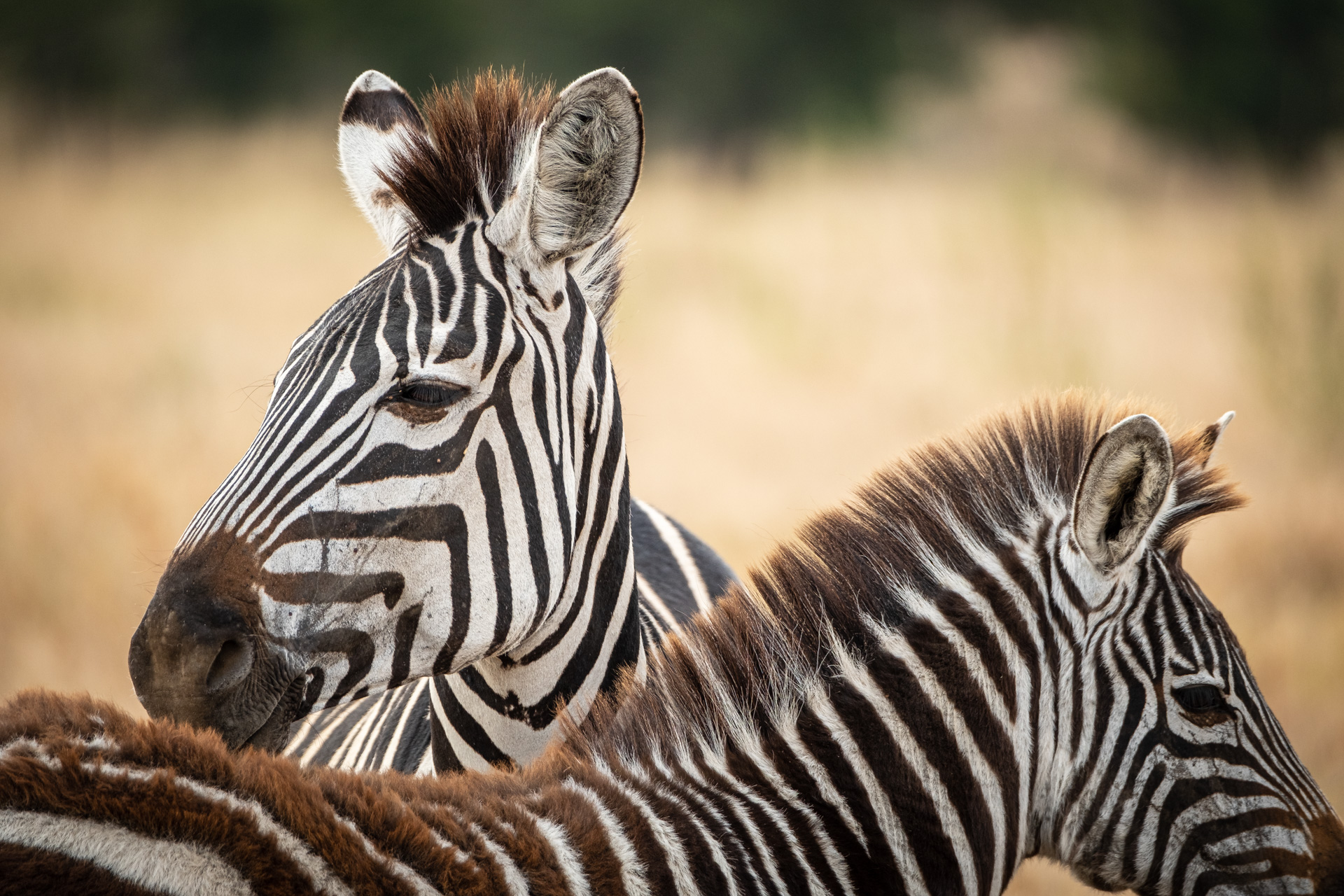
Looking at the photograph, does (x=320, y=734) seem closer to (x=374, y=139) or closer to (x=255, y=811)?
(x=374, y=139)

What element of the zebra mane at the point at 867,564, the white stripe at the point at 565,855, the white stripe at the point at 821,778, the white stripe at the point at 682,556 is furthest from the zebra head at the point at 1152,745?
the white stripe at the point at 682,556

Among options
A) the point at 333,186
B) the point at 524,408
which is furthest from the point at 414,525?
the point at 333,186

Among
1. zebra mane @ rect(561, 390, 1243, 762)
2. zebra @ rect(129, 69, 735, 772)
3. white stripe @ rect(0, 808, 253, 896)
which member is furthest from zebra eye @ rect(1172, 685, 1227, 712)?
white stripe @ rect(0, 808, 253, 896)

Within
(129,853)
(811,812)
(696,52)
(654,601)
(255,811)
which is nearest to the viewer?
(129,853)

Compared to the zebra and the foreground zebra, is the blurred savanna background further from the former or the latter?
the zebra

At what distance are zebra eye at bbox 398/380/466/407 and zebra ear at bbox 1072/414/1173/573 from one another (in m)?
1.52

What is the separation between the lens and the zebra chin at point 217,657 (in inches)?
86.0

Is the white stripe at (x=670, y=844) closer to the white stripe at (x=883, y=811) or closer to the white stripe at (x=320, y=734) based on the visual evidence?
the white stripe at (x=883, y=811)

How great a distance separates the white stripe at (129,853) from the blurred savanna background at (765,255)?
4.91 ft

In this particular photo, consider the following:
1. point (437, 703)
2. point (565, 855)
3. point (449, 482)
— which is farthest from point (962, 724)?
point (437, 703)

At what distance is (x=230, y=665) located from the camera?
2.24 meters

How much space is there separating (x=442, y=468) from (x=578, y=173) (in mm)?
929

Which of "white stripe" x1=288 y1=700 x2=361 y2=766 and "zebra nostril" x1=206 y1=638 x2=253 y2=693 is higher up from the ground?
"zebra nostril" x1=206 y1=638 x2=253 y2=693

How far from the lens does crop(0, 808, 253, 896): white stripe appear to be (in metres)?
1.54
